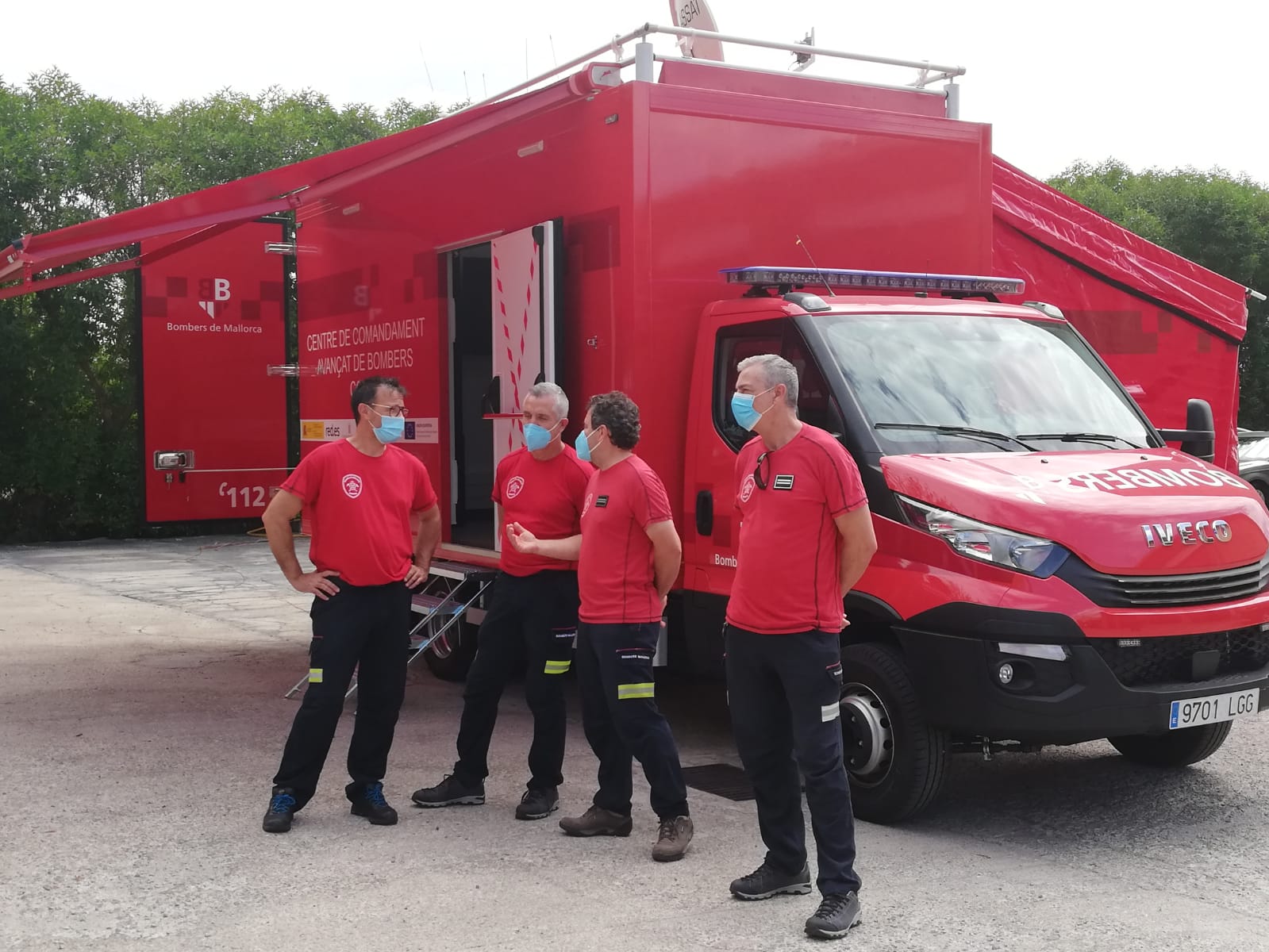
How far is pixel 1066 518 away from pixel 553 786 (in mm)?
2339

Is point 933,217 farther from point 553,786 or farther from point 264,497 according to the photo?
point 264,497

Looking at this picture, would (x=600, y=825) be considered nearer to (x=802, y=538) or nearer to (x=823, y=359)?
(x=802, y=538)

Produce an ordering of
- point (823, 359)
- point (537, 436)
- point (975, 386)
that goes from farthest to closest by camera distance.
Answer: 1. point (975, 386)
2. point (823, 359)
3. point (537, 436)

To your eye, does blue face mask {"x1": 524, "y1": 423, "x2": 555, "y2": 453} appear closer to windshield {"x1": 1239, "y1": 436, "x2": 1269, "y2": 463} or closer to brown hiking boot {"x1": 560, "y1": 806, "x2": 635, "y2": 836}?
brown hiking boot {"x1": 560, "y1": 806, "x2": 635, "y2": 836}

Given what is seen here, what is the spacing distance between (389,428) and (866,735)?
2267mm

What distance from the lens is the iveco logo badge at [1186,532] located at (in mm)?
5281

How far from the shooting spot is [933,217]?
24.6 feet

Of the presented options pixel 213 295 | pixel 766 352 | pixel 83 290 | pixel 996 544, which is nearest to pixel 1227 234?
pixel 83 290

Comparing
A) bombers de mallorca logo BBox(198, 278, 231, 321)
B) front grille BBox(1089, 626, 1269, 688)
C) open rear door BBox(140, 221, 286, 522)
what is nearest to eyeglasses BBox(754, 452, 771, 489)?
front grille BBox(1089, 626, 1269, 688)

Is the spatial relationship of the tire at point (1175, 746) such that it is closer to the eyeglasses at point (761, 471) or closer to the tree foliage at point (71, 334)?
the eyeglasses at point (761, 471)

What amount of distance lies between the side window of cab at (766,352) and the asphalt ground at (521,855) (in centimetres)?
166

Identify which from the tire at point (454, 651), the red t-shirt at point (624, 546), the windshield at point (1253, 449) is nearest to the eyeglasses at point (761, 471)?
the red t-shirt at point (624, 546)

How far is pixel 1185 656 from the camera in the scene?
17.6 ft

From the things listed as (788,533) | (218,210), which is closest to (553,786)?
(788,533)
